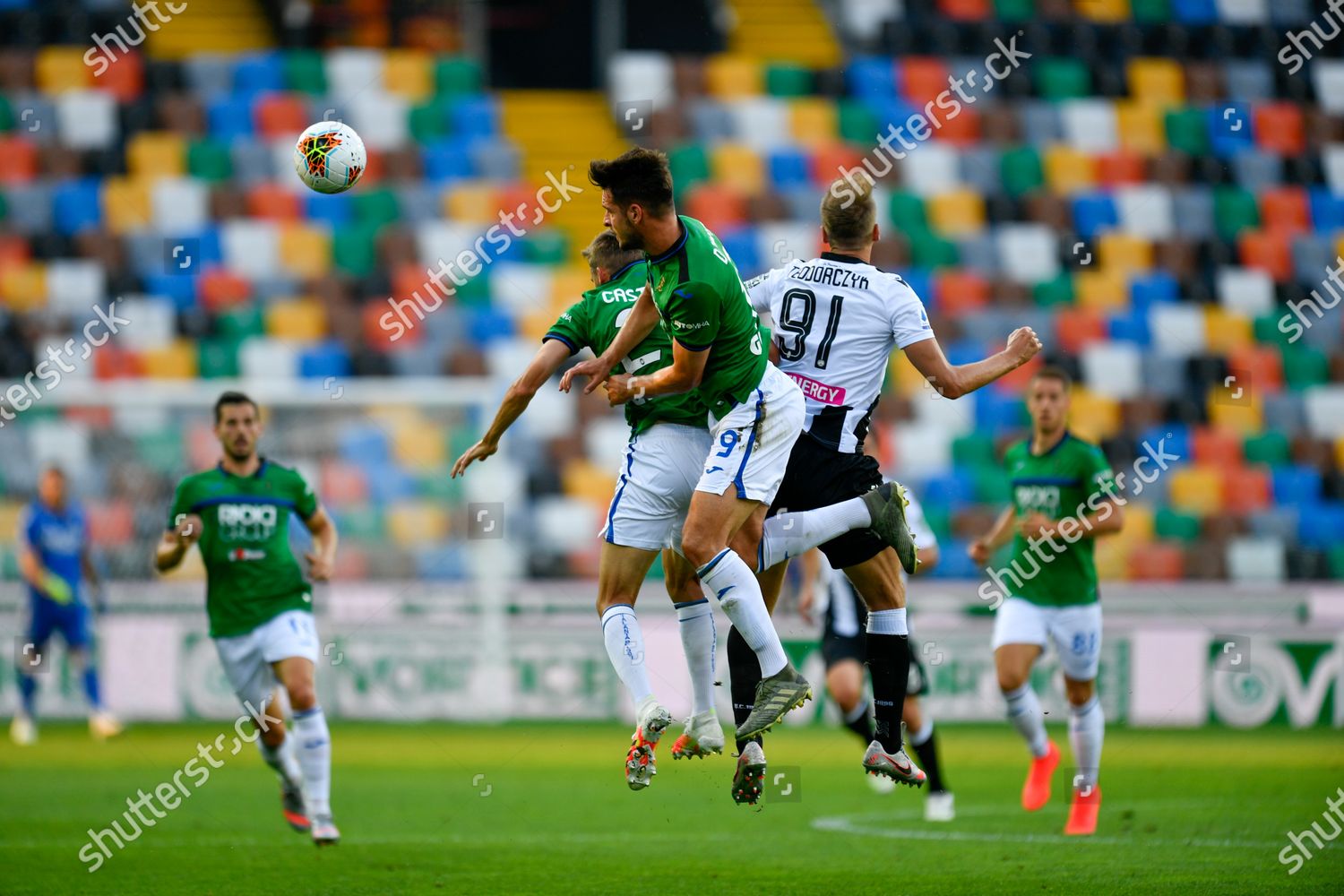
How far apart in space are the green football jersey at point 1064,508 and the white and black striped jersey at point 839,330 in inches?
129

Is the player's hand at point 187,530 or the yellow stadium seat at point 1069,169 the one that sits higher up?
the yellow stadium seat at point 1069,169

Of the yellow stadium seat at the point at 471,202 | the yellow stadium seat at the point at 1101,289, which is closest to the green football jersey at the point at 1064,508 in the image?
the yellow stadium seat at the point at 471,202

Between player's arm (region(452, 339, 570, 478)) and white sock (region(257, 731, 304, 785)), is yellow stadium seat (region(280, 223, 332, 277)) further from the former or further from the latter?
player's arm (region(452, 339, 570, 478))

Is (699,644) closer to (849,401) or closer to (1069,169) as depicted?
(849,401)

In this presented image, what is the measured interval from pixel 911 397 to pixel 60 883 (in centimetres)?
1425

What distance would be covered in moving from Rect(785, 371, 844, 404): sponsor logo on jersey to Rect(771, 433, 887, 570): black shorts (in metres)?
0.20

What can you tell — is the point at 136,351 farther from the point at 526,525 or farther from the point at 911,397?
the point at 911,397

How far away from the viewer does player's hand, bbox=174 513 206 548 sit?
10.5m

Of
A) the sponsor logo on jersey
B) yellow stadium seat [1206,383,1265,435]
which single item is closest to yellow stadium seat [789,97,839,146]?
yellow stadium seat [1206,383,1265,435]

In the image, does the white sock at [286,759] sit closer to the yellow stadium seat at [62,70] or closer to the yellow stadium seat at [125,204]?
the yellow stadium seat at [125,204]

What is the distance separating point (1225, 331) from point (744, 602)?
17.0 meters

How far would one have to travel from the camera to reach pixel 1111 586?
61.1ft

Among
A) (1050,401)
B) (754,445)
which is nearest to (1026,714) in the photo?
(1050,401)

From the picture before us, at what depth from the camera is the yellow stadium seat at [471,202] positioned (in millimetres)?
22219
